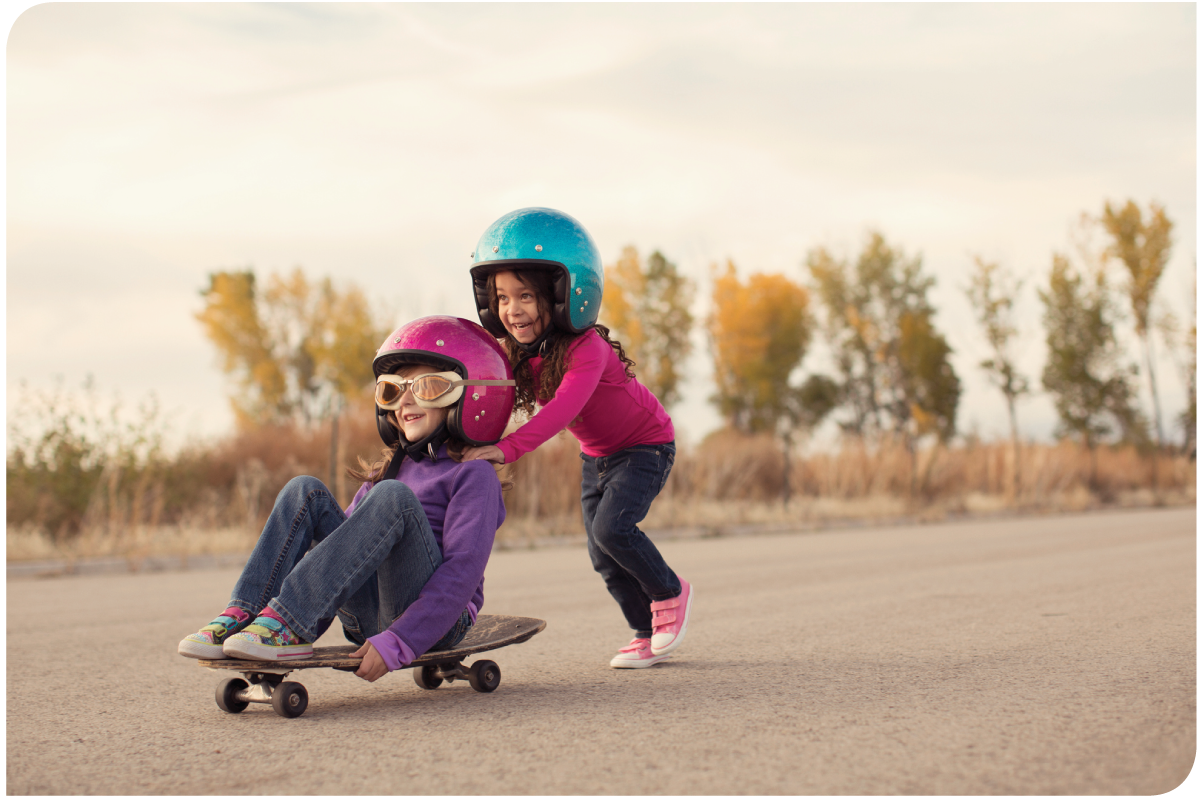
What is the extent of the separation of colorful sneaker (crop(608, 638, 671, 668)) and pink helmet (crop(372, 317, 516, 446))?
1.24m

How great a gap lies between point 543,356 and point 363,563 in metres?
1.31

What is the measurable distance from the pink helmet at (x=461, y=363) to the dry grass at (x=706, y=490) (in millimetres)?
8369

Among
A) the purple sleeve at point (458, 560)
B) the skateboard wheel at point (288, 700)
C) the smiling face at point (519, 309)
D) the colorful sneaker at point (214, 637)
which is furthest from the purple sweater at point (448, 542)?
the smiling face at point (519, 309)

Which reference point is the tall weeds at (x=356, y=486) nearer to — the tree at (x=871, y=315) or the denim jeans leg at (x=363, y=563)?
the denim jeans leg at (x=363, y=563)

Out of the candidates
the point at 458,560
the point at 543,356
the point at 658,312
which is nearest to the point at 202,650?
the point at 458,560

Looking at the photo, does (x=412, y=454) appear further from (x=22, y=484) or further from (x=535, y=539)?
(x=22, y=484)

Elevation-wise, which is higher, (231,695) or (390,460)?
(390,460)

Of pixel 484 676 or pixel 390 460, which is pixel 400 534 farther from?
pixel 484 676

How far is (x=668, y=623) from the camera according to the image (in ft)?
16.2

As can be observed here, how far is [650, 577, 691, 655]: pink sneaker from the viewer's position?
4879 mm

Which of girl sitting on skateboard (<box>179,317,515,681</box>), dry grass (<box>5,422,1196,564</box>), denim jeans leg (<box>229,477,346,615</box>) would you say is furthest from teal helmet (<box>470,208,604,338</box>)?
dry grass (<box>5,422,1196,564</box>)

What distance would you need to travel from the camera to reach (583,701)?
3.98m

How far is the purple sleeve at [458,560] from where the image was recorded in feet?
12.6

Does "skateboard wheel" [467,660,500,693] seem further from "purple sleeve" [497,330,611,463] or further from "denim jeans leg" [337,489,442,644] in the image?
"purple sleeve" [497,330,611,463]
